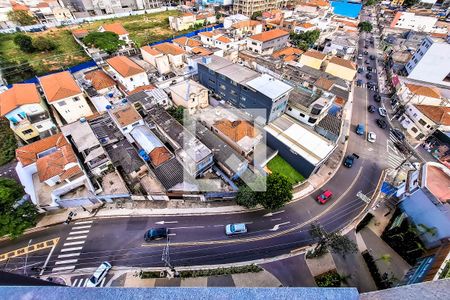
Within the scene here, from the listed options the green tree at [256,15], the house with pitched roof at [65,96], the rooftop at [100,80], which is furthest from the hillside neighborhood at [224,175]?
the green tree at [256,15]

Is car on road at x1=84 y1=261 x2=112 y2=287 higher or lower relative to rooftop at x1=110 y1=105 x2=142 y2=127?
lower

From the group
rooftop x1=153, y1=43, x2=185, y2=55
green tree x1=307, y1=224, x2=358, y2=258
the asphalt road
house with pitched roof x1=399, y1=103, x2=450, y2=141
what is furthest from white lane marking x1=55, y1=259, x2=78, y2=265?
house with pitched roof x1=399, y1=103, x2=450, y2=141

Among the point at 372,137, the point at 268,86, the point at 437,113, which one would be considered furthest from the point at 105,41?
the point at 437,113

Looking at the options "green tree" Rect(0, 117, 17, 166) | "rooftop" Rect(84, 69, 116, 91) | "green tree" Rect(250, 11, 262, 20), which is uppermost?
"green tree" Rect(250, 11, 262, 20)

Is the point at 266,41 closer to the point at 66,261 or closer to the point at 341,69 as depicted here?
the point at 341,69

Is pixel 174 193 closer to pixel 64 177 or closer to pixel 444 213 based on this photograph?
pixel 64 177

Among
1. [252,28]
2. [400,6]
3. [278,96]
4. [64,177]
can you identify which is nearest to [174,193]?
[64,177]

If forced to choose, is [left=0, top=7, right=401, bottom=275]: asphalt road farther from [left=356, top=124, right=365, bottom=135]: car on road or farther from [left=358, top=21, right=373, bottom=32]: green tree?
[left=358, top=21, right=373, bottom=32]: green tree
